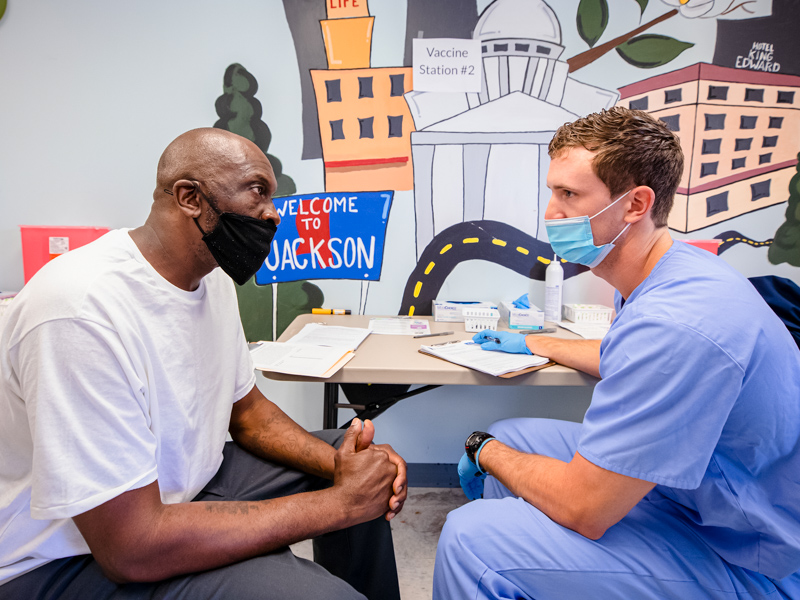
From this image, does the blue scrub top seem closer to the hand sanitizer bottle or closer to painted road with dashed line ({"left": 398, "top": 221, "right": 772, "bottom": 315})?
the hand sanitizer bottle

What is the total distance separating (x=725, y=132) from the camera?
198 cm

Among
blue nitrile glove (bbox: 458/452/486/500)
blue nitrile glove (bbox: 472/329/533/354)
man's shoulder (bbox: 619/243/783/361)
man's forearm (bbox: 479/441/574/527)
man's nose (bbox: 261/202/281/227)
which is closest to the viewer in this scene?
man's shoulder (bbox: 619/243/783/361)

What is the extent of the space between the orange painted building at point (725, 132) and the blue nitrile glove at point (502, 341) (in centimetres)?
117

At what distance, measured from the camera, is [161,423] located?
0.85 metres

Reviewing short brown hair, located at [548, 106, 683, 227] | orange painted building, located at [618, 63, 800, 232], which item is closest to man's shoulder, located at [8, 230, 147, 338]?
short brown hair, located at [548, 106, 683, 227]

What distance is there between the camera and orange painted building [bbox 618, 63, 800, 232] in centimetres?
195

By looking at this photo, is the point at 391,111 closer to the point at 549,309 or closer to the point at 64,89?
→ the point at 549,309

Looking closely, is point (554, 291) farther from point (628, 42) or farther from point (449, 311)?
point (628, 42)

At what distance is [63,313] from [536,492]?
917 mm

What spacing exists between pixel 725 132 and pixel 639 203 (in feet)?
4.69

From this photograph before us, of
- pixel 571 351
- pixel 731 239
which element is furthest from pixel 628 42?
pixel 571 351

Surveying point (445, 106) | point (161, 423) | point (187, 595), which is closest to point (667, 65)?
point (445, 106)

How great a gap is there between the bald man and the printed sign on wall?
36.5 inches

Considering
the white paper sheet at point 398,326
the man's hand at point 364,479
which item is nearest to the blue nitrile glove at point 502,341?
the white paper sheet at point 398,326
